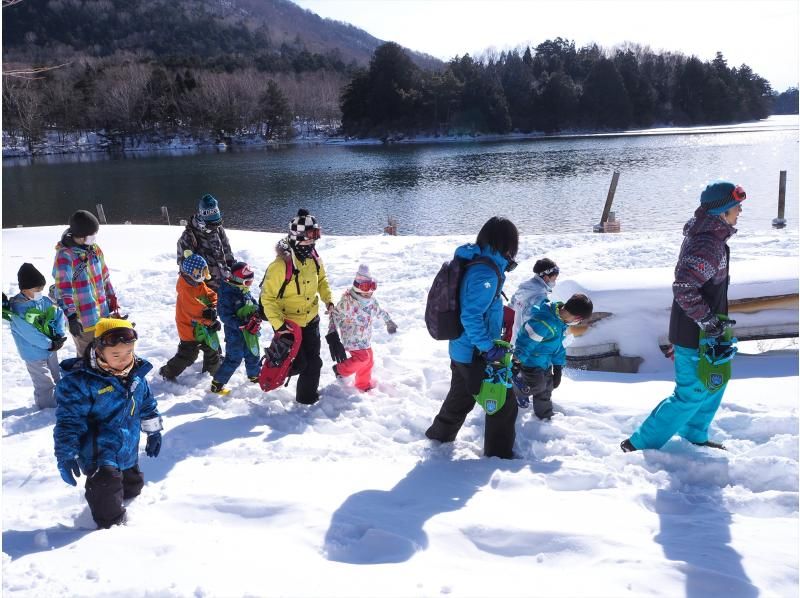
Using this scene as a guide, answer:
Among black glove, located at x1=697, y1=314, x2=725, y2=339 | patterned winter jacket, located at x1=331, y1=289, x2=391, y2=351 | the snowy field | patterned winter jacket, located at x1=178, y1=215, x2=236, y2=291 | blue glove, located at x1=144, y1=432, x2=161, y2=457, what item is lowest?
the snowy field

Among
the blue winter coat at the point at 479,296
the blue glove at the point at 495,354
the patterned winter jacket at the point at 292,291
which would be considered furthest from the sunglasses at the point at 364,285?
the blue glove at the point at 495,354

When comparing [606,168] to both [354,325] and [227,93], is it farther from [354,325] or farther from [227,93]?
[227,93]

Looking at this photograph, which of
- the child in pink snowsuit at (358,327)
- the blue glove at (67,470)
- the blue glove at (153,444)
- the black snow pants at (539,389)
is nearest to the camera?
the blue glove at (67,470)

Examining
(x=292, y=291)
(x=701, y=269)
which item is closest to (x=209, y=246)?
(x=292, y=291)

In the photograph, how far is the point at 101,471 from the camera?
337 cm

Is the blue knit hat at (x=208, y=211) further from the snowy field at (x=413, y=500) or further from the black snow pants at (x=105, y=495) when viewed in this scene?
the black snow pants at (x=105, y=495)

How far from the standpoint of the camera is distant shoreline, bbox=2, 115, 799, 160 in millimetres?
67500

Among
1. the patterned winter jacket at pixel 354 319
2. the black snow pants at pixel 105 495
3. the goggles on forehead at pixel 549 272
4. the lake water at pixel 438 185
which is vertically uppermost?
the lake water at pixel 438 185

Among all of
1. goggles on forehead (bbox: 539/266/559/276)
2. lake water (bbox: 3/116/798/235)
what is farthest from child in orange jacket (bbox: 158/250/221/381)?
lake water (bbox: 3/116/798/235)

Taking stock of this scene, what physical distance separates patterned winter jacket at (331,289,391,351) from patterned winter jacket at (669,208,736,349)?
111 inches

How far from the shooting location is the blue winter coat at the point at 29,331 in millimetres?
5266

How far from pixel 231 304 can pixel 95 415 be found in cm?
238

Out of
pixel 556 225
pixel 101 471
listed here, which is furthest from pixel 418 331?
pixel 556 225

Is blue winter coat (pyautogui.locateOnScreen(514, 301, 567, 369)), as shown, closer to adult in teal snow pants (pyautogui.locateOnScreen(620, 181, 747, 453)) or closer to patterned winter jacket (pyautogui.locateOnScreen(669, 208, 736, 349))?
adult in teal snow pants (pyautogui.locateOnScreen(620, 181, 747, 453))
